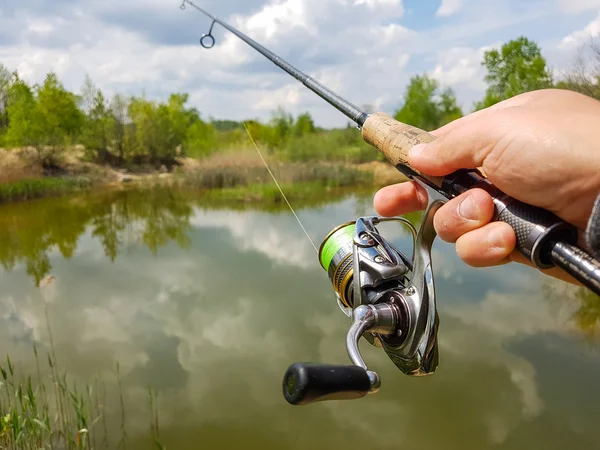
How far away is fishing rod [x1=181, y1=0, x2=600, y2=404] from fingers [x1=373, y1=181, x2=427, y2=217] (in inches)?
9.5

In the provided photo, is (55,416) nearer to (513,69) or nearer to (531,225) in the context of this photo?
(531,225)

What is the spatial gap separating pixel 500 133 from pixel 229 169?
557 inches

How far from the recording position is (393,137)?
4.62 ft

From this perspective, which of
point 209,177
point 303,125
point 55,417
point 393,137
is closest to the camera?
point 393,137

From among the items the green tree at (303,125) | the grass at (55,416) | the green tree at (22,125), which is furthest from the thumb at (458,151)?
the green tree at (303,125)

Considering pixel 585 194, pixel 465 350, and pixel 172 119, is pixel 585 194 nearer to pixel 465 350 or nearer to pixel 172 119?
pixel 465 350

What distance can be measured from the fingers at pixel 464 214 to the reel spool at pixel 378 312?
0.03 meters

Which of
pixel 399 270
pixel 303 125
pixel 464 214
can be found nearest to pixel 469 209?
pixel 464 214

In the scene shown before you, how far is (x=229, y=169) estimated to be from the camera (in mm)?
14898

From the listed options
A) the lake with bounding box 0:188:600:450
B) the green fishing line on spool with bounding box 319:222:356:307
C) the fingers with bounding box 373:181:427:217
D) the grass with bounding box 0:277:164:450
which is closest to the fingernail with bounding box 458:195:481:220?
the green fishing line on spool with bounding box 319:222:356:307

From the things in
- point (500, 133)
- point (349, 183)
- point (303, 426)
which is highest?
point (500, 133)

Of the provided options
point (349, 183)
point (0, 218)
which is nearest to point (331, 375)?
point (0, 218)

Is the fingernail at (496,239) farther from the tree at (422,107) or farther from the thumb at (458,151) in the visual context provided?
the tree at (422,107)

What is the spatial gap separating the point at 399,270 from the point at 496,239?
27 cm
